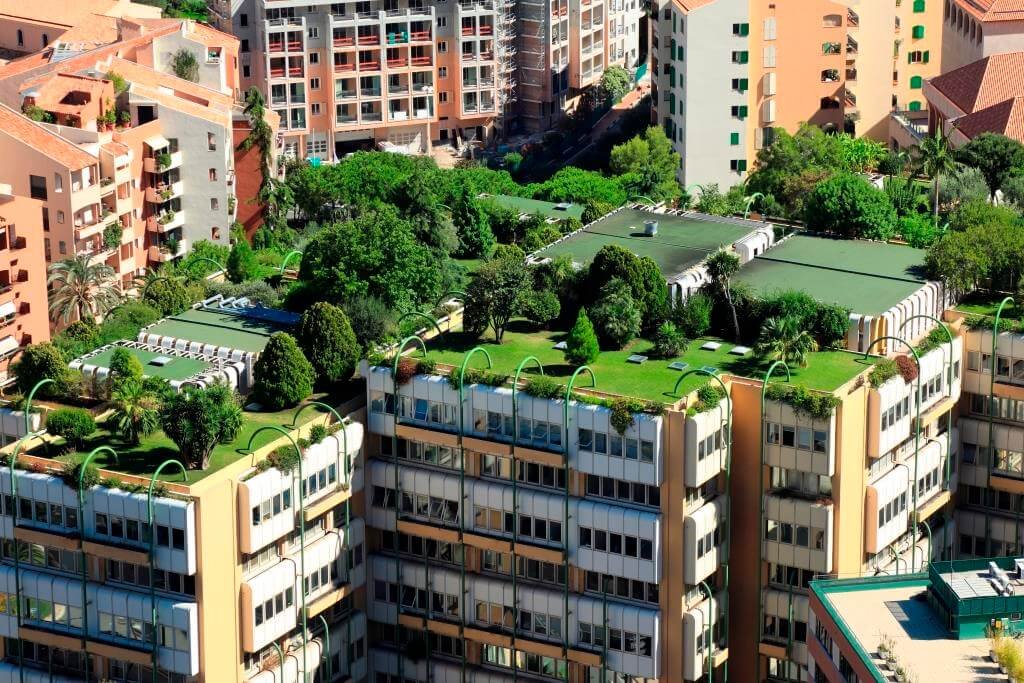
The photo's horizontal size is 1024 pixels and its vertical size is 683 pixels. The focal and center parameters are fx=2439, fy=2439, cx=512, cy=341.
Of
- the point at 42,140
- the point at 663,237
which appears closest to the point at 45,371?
the point at 663,237

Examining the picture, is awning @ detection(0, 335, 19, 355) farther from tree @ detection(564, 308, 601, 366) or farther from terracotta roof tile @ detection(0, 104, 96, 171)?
tree @ detection(564, 308, 601, 366)

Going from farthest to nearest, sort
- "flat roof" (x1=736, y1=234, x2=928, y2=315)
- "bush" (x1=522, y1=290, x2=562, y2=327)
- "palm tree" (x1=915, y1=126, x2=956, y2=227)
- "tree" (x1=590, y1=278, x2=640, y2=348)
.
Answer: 1. "palm tree" (x1=915, y1=126, x2=956, y2=227)
2. "flat roof" (x1=736, y1=234, x2=928, y2=315)
3. "bush" (x1=522, y1=290, x2=562, y2=327)
4. "tree" (x1=590, y1=278, x2=640, y2=348)


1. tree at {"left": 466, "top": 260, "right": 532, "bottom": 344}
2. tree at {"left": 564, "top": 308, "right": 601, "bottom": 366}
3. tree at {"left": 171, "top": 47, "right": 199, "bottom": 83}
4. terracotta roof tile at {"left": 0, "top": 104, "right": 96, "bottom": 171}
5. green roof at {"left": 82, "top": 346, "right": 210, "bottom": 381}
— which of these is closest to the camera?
tree at {"left": 564, "top": 308, "right": 601, "bottom": 366}

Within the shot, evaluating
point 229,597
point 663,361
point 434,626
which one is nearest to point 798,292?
point 663,361

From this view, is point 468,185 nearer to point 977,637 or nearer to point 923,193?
point 923,193

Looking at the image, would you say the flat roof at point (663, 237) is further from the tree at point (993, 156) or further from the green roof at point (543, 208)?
the tree at point (993, 156)

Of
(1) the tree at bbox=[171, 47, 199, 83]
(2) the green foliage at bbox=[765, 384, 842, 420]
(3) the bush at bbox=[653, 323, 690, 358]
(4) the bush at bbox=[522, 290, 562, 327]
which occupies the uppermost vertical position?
(1) the tree at bbox=[171, 47, 199, 83]

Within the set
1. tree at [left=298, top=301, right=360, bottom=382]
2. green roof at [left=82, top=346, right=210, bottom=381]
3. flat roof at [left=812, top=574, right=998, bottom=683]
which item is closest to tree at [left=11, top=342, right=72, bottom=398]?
green roof at [left=82, top=346, right=210, bottom=381]
